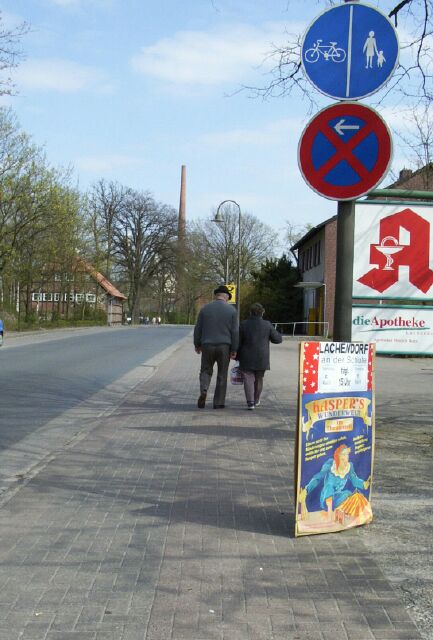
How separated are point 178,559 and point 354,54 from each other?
134 inches

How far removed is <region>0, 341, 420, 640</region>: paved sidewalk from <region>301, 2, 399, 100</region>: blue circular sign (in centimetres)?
296

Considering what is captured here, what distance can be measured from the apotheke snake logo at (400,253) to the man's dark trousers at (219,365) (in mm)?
5596

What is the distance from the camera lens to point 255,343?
11.0m

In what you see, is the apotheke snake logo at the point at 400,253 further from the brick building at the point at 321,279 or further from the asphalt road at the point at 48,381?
the brick building at the point at 321,279

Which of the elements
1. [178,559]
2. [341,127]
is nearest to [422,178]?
[341,127]

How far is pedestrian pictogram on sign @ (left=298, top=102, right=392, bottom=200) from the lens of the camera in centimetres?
493

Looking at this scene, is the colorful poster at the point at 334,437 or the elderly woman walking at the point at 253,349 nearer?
the colorful poster at the point at 334,437

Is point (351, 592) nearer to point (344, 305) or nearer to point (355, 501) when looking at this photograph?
point (355, 501)

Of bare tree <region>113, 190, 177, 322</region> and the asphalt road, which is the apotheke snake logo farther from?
bare tree <region>113, 190, 177, 322</region>

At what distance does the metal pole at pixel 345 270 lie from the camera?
5230mm

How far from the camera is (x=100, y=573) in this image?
406 cm

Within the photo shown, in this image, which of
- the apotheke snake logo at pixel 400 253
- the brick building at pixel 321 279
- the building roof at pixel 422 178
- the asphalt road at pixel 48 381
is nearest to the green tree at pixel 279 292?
the brick building at pixel 321 279

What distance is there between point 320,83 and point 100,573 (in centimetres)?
338

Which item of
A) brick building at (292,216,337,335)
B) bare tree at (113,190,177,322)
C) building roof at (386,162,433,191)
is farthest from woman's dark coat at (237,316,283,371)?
bare tree at (113,190,177,322)
